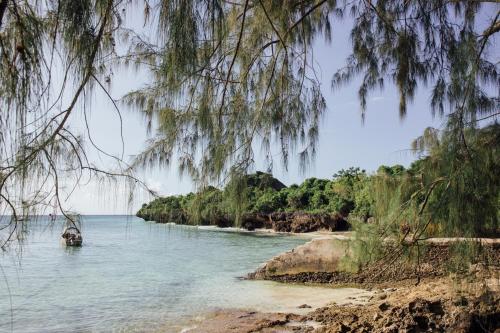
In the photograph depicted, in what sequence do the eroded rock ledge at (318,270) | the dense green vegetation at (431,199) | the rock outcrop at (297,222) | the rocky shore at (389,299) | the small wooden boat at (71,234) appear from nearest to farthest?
the small wooden boat at (71,234) → the dense green vegetation at (431,199) → the rocky shore at (389,299) → the eroded rock ledge at (318,270) → the rock outcrop at (297,222)

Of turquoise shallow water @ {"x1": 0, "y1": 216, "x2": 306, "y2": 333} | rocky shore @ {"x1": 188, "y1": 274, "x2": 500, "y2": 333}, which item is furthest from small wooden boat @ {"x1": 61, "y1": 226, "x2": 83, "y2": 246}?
rocky shore @ {"x1": 188, "y1": 274, "x2": 500, "y2": 333}

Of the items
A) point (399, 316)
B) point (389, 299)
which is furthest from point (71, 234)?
point (389, 299)

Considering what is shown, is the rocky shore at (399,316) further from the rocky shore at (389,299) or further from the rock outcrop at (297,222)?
the rock outcrop at (297,222)

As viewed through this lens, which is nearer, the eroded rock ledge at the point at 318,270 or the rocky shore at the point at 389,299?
the rocky shore at the point at 389,299

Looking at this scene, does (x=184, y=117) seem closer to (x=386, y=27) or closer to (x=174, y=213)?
(x=174, y=213)

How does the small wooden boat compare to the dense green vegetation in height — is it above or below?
below

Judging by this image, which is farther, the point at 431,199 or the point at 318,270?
the point at 318,270

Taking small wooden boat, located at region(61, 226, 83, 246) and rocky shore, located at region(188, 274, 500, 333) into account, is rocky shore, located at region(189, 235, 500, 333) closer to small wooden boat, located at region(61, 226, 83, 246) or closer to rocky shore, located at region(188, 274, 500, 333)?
rocky shore, located at region(188, 274, 500, 333)

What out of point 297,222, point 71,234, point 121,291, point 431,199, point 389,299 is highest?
point 431,199

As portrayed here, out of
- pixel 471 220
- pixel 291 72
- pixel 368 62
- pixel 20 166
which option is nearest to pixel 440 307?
pixel 471 220

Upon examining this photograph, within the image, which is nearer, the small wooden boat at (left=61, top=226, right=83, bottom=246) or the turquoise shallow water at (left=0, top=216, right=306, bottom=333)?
the small wooden boat at (left=61, top=226, right=83, bottom=246)

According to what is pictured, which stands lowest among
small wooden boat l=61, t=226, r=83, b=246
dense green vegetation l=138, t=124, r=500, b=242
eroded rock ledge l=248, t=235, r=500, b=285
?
eroded rock ledge l=248, t=235, r=500, b=285

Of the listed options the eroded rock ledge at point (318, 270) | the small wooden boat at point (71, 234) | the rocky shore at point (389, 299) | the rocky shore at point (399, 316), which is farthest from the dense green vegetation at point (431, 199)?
the eroded rock ledge at point (318, 270)

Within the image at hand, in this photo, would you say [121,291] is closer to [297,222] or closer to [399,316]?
[399,316]
